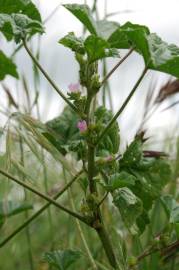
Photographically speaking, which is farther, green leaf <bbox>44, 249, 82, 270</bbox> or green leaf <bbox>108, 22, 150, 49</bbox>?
green leaf <bbox>44, 249, 82, 270</bbox>

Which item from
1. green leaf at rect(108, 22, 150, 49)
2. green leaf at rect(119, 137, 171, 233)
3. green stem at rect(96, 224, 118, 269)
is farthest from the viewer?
green leaf at rect(119, 137, 171, 233)

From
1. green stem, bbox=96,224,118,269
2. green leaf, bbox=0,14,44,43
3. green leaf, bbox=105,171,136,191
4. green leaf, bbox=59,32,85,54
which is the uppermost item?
green leaf, bbox=0,14,44,43

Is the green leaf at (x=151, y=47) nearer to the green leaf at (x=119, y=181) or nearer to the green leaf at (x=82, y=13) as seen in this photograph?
the green leaf at (x=82, y=13)

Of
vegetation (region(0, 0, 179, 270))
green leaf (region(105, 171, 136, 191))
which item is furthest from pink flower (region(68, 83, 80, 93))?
green leaf (region(105, 171, 136, 191))

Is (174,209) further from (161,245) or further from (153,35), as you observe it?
(153,35)

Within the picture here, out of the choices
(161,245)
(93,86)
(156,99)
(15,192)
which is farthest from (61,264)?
(15,192)

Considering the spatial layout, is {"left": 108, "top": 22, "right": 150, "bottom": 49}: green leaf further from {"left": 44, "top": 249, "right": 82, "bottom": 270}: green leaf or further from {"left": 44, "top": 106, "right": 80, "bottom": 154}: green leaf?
{"left": 44, "top": 249, "right": 82, "bottom": 270}: green leaf

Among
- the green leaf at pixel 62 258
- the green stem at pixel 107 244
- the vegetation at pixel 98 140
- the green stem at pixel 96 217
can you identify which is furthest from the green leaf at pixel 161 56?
the green leaf at pixel 62 258
